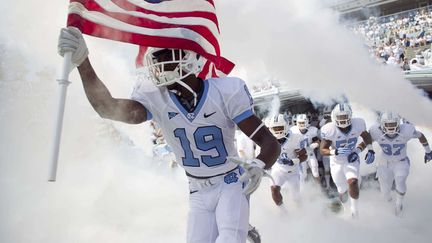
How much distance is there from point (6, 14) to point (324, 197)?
5688mm

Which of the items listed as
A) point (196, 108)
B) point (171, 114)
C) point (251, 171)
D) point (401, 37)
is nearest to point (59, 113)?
point (171, 114)

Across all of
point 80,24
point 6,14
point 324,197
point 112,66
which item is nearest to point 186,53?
point 80,24

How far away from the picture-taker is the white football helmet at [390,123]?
6395mm

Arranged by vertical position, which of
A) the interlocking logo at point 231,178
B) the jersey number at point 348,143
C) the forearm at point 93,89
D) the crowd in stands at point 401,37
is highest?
the crowd in stands at point 401,37

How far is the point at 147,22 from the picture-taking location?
2.77 metres

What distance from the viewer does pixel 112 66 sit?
243 inches

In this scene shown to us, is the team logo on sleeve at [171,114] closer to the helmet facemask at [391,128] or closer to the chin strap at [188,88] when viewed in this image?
the chin strap at [188,88]

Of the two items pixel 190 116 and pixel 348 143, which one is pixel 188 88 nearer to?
pixel 190 116

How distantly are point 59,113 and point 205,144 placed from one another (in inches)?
32.4

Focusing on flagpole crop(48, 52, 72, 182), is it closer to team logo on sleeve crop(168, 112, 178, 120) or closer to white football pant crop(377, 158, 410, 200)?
team logo on sleeve crop(168, 112, 178, 120)

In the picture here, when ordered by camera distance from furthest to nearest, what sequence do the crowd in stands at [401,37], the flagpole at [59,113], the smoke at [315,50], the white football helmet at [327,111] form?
the crowd in stands at [401,37], the white football helmet at [327,111], the smoke at [315,50], the flagpole at [59,113]

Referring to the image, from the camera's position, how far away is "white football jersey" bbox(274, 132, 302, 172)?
6.43 m

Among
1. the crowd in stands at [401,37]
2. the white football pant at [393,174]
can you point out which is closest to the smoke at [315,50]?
the white football pant at [393,174]

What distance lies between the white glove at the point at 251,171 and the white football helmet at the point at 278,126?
14.6 feet
